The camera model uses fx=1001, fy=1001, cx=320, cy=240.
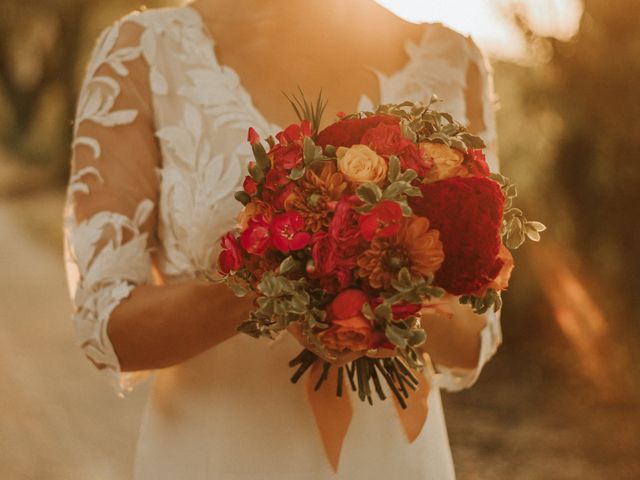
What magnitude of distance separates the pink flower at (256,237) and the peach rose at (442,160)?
1.09 feet

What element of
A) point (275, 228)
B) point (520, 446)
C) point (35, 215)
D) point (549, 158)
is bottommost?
point (35, 215)

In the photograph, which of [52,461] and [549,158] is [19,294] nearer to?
[52,461]

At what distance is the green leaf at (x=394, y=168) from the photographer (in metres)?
1.86

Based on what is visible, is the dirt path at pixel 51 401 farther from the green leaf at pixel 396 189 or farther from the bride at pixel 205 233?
the green leaf at pixel 396 189

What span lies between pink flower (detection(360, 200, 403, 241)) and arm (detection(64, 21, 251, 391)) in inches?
23.5

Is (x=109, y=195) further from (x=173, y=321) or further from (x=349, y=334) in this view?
(x=349, y=334)

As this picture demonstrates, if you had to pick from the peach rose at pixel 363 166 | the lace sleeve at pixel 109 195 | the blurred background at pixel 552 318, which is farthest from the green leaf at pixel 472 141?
the blurred background at pixel 552 318

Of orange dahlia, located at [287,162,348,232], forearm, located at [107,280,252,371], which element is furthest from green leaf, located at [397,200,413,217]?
forearm, located at [107,280,252,371]

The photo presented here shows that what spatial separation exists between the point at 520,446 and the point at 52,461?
151 inches

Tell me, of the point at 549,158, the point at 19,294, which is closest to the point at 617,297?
the point at 549,158

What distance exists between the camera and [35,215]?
18.7 metres

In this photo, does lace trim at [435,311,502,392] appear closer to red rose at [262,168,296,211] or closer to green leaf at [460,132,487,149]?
green leaf at [460,132,487,149]

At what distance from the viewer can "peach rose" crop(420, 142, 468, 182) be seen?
76.9 inches

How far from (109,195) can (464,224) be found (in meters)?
0.98
